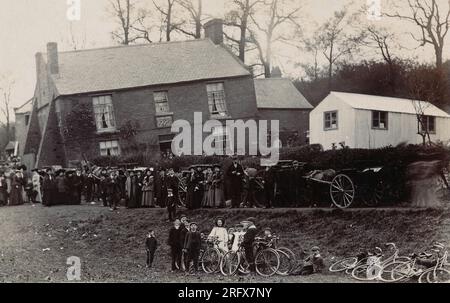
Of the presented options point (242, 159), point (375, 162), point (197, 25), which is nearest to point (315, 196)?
point (375, 162)

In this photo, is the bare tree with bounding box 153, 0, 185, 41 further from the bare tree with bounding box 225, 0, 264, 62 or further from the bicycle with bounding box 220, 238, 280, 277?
the bicycle with bounding box 220, 238, 280, 277

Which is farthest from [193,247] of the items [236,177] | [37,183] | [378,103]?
[378,103]

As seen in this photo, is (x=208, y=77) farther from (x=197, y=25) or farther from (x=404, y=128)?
(x=404, y=128)

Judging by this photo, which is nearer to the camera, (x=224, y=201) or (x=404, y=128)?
(x=224, y=201)

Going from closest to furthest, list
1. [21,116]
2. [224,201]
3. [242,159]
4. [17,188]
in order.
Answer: [224,201], [242,159], [17,188], [21,116]

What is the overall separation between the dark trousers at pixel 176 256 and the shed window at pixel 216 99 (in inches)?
410

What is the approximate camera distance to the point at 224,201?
15.4 metres

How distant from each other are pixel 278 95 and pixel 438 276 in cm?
1780

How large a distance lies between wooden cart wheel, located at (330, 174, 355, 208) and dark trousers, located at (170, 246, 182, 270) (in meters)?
4.11

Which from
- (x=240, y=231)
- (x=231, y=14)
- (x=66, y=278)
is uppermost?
(x=231, y=14)

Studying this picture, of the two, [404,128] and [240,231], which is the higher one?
[404,128]

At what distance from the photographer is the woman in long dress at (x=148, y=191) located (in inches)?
658

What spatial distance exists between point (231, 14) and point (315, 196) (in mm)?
6918

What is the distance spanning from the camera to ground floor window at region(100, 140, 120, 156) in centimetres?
2039
